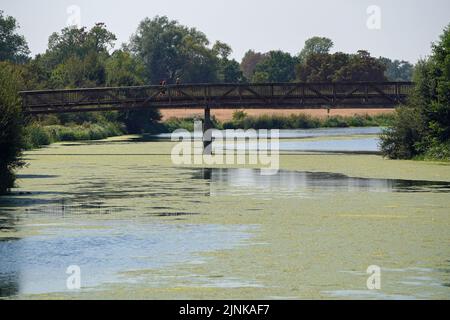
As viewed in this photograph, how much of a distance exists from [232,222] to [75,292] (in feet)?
32.3

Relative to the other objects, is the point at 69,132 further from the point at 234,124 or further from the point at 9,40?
the point at 9,40

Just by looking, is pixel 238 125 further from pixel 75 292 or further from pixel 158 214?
pixel 75 292

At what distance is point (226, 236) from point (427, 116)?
34223 millimetres

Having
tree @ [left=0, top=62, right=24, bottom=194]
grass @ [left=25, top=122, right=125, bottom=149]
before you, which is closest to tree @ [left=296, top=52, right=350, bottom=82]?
grass @ [left=25, top=122, right=125, bottom=149]

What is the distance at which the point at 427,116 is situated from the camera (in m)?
56.3

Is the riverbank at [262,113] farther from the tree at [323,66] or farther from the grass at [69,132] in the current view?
the grass at [69,132]

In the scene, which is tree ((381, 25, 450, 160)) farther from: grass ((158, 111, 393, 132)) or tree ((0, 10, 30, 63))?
tree ((0, 10, 30, 63))

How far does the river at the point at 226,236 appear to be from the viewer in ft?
58.6

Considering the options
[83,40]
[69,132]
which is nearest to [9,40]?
[83,40]

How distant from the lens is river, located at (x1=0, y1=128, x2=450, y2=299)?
58.6 feet

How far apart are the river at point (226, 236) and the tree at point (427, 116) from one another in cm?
1140

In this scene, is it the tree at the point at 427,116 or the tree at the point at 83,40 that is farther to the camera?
the tree at the point at 83,40

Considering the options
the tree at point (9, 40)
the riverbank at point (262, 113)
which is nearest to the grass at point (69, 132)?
the riverbank at point (262, 113)
